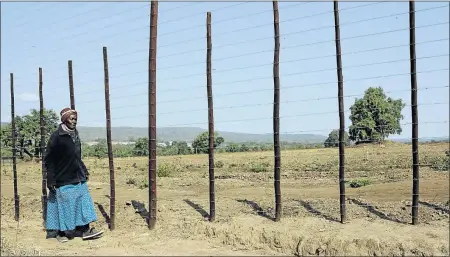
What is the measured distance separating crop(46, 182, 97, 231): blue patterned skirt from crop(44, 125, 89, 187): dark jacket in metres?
0.17

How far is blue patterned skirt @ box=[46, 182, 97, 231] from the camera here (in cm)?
848

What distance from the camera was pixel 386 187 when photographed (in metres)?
10.8

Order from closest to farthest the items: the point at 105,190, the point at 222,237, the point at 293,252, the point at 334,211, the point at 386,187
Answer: the point at 293,252 → the point at 222,237 → the point at 334,211 → the point at 386,187 → the point at 105,190

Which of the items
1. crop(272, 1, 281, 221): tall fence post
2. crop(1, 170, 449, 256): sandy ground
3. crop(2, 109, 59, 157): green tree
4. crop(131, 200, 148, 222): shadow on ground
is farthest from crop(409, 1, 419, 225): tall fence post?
crop(2, 109, 59, 157): green tree

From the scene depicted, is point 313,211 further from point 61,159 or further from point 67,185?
point 61,159

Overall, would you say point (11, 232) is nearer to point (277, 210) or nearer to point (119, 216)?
point (119, 216)

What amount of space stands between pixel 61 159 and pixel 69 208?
851 mm

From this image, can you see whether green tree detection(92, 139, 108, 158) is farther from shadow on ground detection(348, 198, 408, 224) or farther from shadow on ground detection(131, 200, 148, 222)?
shadow on ground detection(348, 198, 408, 224)

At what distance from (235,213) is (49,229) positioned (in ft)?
10.6

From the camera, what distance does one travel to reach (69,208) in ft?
27.9

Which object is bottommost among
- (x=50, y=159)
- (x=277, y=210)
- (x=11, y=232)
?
(x=11, y=232)

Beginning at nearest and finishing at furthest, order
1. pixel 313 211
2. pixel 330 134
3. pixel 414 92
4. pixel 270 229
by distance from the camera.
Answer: pixel 414 92
pixel 270 229
pixel 313 211
pixel 330 134

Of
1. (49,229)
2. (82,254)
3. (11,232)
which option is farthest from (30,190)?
(82,254)

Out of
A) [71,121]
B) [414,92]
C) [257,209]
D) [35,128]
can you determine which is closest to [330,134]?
[257,209]
